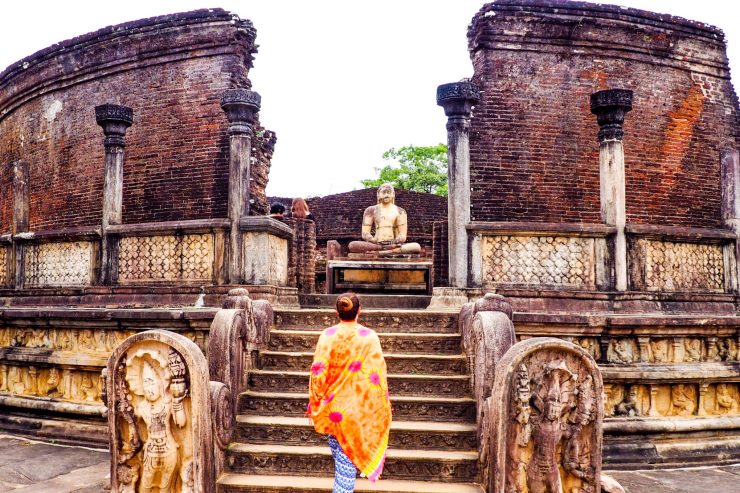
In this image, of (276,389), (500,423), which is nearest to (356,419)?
(500,423)

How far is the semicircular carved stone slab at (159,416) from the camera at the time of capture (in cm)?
396

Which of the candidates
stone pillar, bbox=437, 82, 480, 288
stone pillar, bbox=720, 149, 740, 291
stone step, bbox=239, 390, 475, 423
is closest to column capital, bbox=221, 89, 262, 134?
stone pillar, bbox=437, 82, 480, 288

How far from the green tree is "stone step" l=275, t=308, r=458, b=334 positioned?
27678 millimetres

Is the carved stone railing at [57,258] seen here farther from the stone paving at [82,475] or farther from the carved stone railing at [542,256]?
the carved stone railing at [542,256]

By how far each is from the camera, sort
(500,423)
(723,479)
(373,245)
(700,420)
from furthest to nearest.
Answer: (373,245)
(700,420)
(723,479)
(500,423)

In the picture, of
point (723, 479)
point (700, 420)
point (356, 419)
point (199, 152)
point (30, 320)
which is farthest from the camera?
point (199, 152)

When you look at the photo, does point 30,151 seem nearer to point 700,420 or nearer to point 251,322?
point 251,322

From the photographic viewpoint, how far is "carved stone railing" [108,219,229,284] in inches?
268

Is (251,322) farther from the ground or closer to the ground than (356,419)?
farther from the ground

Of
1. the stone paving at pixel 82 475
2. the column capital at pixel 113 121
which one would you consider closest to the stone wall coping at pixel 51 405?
the stone paving at pixel 82 475

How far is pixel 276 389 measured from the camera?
204 inches

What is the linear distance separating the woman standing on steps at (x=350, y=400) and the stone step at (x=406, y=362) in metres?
1.84

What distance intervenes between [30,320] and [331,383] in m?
5.06

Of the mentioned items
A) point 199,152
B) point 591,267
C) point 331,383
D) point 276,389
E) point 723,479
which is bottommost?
point 723,479
